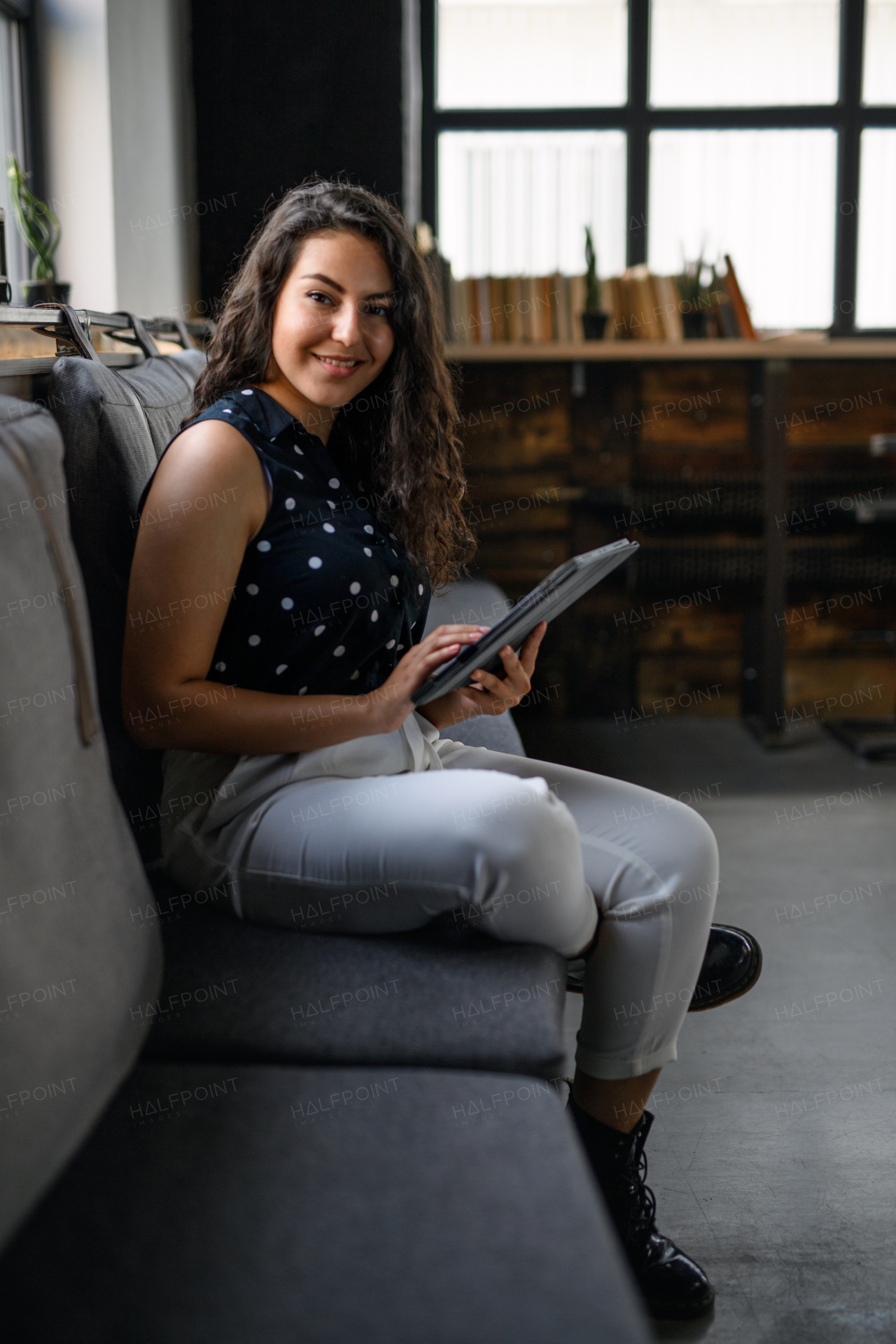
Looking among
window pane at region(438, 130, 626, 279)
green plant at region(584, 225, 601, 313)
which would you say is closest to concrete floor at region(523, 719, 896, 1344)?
green plant at region(584, 225, 601, 313)

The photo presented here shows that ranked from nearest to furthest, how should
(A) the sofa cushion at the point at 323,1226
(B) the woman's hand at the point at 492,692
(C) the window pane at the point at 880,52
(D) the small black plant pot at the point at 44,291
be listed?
1. (A) the sofa cushion at the point at 323,1226
2. (B) the woman's hand at the point at 492,692
3. (D) the small black plant pot at the point at 44,291
4. (C) the window pane at the point at 880,52

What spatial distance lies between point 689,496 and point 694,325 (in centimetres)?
54

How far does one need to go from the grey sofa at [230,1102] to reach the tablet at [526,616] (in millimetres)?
291

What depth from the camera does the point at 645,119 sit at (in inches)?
158

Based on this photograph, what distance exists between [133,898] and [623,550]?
676 mm

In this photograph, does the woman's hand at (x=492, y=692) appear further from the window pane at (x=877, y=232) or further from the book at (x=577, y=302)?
the window pane at (x=877, y=232)

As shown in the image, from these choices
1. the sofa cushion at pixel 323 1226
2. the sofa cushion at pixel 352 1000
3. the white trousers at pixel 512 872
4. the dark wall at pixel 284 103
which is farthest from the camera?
the dark wall at pixel 284 103

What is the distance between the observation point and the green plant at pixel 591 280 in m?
3.66

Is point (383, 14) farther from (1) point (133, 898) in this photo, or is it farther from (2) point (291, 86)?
(1) point (133, 898)

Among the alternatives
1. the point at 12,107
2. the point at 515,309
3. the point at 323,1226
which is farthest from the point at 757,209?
the point at 323,1226

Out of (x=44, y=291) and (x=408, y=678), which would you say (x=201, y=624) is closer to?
(x=408, y=678)

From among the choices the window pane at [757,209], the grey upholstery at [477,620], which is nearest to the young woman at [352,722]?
the grey upholstery at [477,620]

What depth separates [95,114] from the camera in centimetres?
268

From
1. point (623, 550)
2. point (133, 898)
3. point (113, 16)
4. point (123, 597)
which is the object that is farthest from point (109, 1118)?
point (113, 16)
